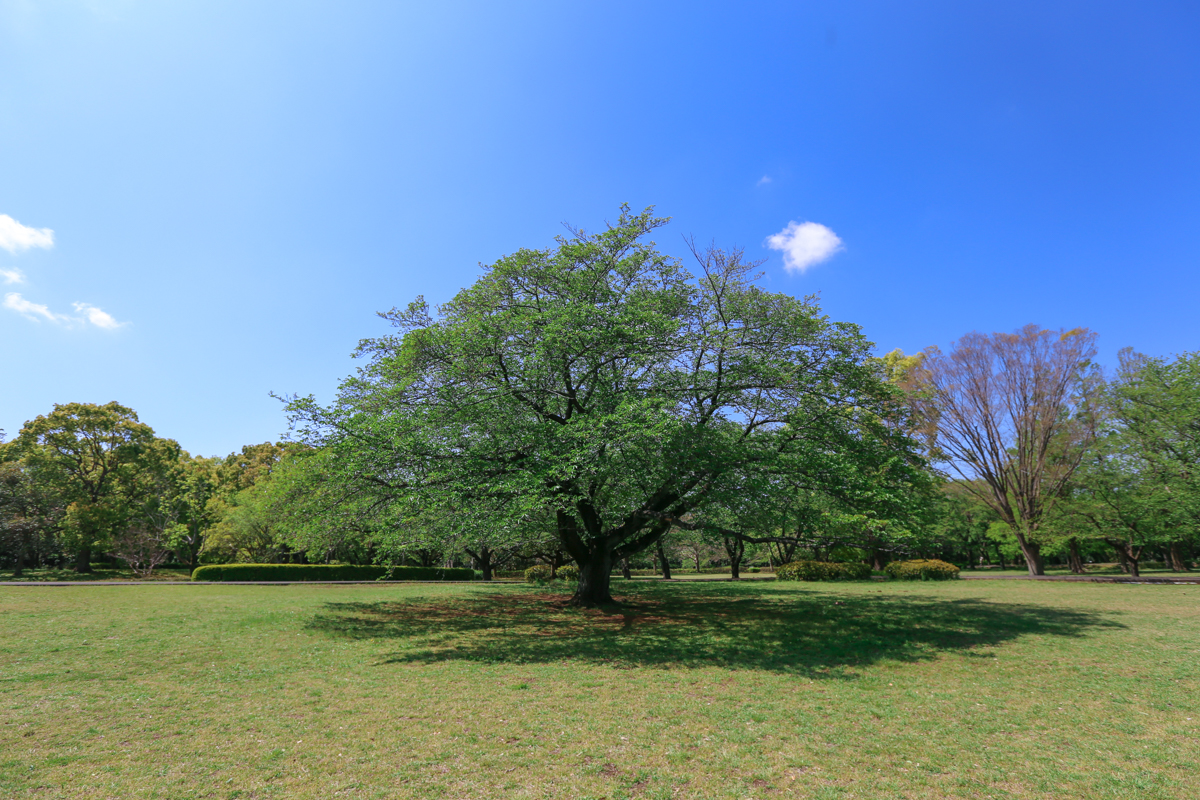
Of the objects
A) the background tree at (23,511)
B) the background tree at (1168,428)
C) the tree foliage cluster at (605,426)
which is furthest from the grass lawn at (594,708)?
the background tree at (23,511)

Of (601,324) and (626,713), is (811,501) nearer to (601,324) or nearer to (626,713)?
(601,324)

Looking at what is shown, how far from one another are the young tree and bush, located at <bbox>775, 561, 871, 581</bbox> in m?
20.9

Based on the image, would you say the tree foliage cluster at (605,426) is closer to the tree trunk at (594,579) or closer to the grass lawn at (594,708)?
the tree trunk at (594,579)

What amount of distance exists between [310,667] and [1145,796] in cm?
1122

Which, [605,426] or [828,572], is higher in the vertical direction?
[605,426]

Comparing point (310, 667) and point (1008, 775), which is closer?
point (1008, 775)

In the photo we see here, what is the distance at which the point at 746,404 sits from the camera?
1599 centimetres

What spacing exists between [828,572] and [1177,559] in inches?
1451

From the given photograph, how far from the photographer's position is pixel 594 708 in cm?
729

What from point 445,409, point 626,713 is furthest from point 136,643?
point 626,713

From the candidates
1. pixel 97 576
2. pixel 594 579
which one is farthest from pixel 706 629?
pixel 97 576

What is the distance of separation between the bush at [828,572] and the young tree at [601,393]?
20872 millimetres

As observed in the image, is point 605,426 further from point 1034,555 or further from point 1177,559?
point 1177,559

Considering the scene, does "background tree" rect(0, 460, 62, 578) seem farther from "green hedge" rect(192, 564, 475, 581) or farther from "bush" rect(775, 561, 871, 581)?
"bush" rect(775, 561, 871, 581)
